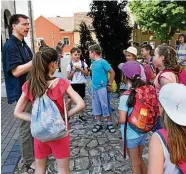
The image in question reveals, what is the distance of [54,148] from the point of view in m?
2.61

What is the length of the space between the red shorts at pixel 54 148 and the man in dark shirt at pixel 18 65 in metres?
0.81

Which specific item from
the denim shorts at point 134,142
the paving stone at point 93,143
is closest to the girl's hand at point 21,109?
the denim shorts at point 134,142

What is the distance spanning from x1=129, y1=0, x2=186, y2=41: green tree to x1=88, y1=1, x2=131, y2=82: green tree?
2725 cm

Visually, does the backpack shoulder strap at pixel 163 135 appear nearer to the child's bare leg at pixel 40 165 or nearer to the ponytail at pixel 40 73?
the ponytail at pixel 40 73

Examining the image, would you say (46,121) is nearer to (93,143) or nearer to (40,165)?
(40,165)

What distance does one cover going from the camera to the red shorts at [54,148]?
261 cm

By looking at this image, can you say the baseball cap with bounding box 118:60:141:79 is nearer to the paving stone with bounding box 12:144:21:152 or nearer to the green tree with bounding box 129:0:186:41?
the paving stone with bounding box 12:144:21:152

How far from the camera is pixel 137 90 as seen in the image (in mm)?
2807

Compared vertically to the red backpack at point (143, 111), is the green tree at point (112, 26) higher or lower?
higher

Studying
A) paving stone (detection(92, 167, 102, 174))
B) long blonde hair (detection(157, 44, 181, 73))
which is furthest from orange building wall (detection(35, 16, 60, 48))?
long blonde hair (detection(157, 44, 181, 73))

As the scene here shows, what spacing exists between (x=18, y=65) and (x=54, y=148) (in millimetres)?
1192

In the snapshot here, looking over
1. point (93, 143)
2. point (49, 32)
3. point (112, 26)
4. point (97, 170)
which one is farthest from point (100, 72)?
point (49, 32)

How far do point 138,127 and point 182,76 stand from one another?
37.5 inches

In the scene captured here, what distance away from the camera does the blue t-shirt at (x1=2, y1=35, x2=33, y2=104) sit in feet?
10.9
